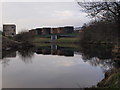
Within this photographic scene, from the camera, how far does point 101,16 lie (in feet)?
41.2

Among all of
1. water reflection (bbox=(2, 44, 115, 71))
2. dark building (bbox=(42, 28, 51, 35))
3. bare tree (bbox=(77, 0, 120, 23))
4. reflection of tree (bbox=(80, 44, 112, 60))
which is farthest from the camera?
dark building (bbox=(42, 28, 51, 35))

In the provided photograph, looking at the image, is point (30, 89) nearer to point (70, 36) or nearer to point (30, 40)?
point (30, 40)

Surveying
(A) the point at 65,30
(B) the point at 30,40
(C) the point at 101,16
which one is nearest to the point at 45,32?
(A) the point at 65,30

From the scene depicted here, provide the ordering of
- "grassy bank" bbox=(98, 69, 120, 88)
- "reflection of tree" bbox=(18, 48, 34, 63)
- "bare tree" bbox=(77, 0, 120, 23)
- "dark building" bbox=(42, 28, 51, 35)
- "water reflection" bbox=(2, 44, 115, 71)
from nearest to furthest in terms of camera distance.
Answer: "grassy bank" bbox=(98, 69, 120, 88) < "bare tree" bbox=(77, 0, 120, 23) < "water reflection" bbox=(2, 44, 115, 71) < "reflection of tree" bbox=(18, 48, 34, 63) < "dark building" bbox=(42, 28, 51, 35)

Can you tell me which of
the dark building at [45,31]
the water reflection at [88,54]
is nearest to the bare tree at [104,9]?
the water reflection at [88,54]

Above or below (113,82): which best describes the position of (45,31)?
above

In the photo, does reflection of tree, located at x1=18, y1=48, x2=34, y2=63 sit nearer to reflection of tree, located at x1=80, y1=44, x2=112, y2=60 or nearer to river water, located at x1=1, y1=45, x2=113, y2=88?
river water, located at x1=1, y1=45, x2=113, y2=88

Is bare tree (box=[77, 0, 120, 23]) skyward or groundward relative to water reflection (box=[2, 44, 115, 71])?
skyward

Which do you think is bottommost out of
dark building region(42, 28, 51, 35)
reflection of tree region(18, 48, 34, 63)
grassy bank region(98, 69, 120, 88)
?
reflection of tree region(18, 48, 34, 63)

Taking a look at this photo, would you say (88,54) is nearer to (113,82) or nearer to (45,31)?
(113,82)

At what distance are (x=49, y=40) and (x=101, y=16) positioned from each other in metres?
83.3

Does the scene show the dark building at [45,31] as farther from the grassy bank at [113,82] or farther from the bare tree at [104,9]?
the grassy bank at [113,82]

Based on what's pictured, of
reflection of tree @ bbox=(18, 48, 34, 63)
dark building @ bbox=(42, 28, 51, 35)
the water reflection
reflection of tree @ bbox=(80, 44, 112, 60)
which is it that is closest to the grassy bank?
the water reflection

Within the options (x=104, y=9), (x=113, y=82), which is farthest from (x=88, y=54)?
(x=113, y=82)
